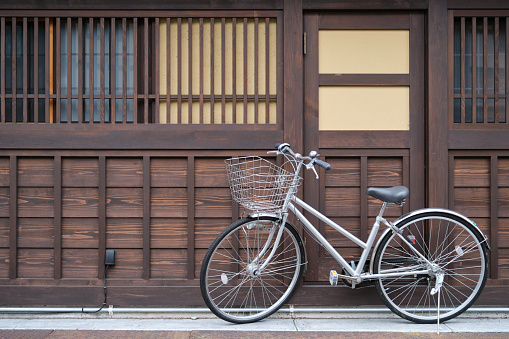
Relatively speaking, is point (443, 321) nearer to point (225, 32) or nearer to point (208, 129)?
point (208, 129)

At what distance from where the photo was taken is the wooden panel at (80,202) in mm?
4266

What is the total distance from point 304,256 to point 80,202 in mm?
2105

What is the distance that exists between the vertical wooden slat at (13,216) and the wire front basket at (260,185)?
1946mm

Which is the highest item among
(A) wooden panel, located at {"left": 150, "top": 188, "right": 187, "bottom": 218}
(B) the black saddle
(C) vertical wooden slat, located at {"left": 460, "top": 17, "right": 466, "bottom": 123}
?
(C) vertical wooden slat, located at {"left": 460, "top": 17, "right": 466, "bottom": 123}

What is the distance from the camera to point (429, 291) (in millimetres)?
4219

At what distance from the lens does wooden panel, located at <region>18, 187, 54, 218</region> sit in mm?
4262

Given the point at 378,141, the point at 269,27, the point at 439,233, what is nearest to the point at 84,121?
the point at 269,27

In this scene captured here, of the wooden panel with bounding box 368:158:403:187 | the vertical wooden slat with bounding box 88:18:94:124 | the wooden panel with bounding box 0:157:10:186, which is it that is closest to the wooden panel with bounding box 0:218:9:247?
the wooden panel with bounding box 0:157:10:186

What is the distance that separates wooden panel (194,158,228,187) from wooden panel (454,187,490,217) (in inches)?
85.2

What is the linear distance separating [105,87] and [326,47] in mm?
2107

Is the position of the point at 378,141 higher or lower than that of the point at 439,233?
higher

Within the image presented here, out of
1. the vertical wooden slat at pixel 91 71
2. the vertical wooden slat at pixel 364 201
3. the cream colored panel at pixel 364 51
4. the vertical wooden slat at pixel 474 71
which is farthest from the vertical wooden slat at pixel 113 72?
the vertical wooden slat at pixel 474 71

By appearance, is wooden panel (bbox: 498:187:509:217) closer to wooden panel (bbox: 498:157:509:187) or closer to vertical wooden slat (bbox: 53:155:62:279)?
wooden panel (bbox: 498:157:509:187)

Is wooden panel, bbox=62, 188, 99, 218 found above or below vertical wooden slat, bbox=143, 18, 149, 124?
below
